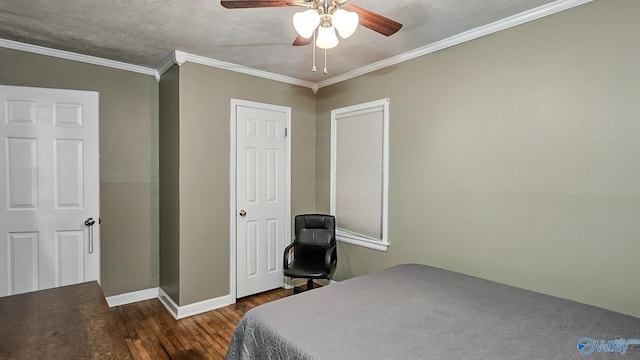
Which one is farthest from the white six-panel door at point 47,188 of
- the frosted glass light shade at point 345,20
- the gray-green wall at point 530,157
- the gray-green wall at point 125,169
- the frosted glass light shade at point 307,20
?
the gray-green wall at point 530,157

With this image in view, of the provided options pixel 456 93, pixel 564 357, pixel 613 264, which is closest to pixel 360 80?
pixel 456 93

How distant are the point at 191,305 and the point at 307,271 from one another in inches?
46.3

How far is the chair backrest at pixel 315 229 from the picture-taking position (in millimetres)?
3408

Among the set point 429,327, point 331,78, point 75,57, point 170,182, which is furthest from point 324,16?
point 75,57

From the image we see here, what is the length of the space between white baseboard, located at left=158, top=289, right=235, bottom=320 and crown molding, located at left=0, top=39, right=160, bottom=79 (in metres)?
2.34

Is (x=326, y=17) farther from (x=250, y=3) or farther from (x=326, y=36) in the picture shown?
(x=250, y=3)

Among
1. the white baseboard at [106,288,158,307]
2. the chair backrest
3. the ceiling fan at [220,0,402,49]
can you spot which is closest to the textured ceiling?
the ceiling fan at [220,0,402,49]

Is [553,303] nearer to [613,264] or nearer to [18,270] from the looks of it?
[613,264]

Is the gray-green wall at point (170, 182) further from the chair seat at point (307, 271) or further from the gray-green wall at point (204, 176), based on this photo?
the chair seat at point (307, 271)

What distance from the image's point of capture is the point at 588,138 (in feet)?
6.20

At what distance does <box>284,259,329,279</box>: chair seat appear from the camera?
2.88 metres

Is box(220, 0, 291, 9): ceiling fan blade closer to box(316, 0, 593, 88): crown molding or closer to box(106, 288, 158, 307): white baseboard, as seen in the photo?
box(316, 0, 593, 88): crown molding

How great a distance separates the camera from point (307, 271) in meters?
2.93

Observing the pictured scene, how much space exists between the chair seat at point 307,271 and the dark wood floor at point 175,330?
0.65m
